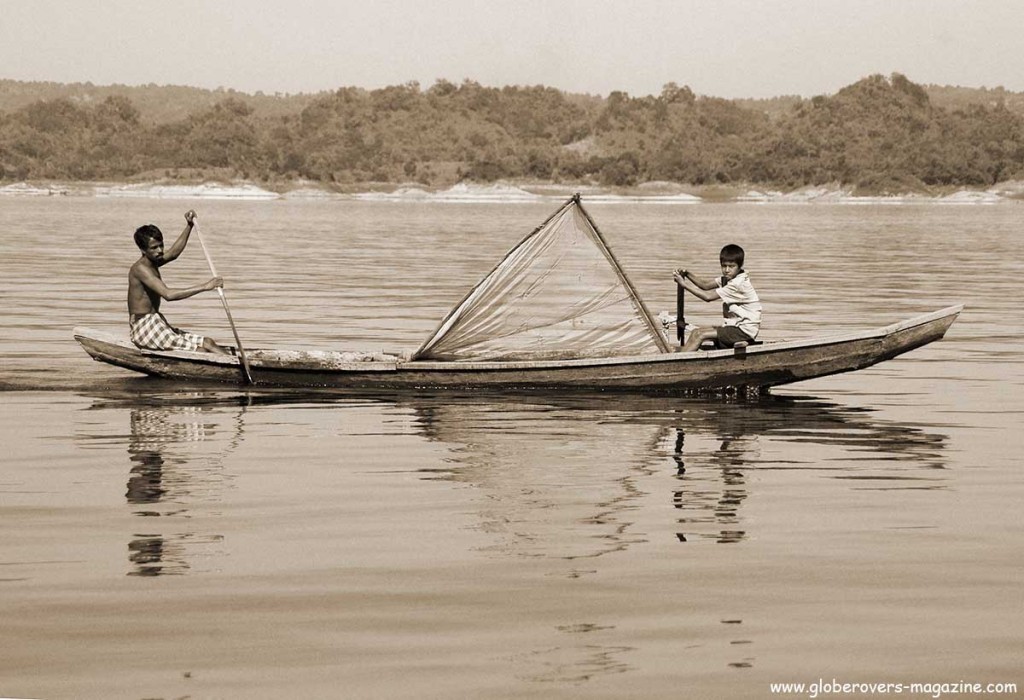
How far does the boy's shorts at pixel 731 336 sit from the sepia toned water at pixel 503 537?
1.93 ft

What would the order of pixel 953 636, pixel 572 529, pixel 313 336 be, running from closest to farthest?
1. pixel 953 636
2. pixel 572 529
3. pixel 313 336

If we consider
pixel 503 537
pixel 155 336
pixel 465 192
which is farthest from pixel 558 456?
pixel 465 192

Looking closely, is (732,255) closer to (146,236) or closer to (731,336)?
(731,336)

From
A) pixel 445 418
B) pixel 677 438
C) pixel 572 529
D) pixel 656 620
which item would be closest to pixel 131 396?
pixel 445 418

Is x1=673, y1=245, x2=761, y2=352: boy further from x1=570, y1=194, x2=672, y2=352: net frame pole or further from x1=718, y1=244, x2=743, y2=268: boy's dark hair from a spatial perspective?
x1=570, y1=194, x2=672, y2=352: net frame pole

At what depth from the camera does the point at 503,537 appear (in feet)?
28.0

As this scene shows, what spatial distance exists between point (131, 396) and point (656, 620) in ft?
28.9

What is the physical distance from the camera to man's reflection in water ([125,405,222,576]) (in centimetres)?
803

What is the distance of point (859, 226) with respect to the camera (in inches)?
3110

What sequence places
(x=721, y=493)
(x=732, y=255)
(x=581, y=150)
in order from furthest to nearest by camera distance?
(x=581, y=150), (x=732, y=255), (x=721, y=493)

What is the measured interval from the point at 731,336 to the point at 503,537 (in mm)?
6370

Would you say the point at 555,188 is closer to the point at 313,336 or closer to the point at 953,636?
the point at 313,336

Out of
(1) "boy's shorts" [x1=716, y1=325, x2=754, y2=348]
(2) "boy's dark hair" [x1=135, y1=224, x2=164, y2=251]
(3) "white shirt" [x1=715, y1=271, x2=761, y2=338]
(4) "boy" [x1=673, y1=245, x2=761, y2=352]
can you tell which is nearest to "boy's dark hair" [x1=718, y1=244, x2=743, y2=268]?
(4) "boy" [x1=673, y1=245, x2=761, y2=352]

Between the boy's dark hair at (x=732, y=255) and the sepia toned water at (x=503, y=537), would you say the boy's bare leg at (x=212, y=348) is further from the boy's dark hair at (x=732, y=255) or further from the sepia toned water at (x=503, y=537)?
the boy's dark hair at (x=732, y=255)
